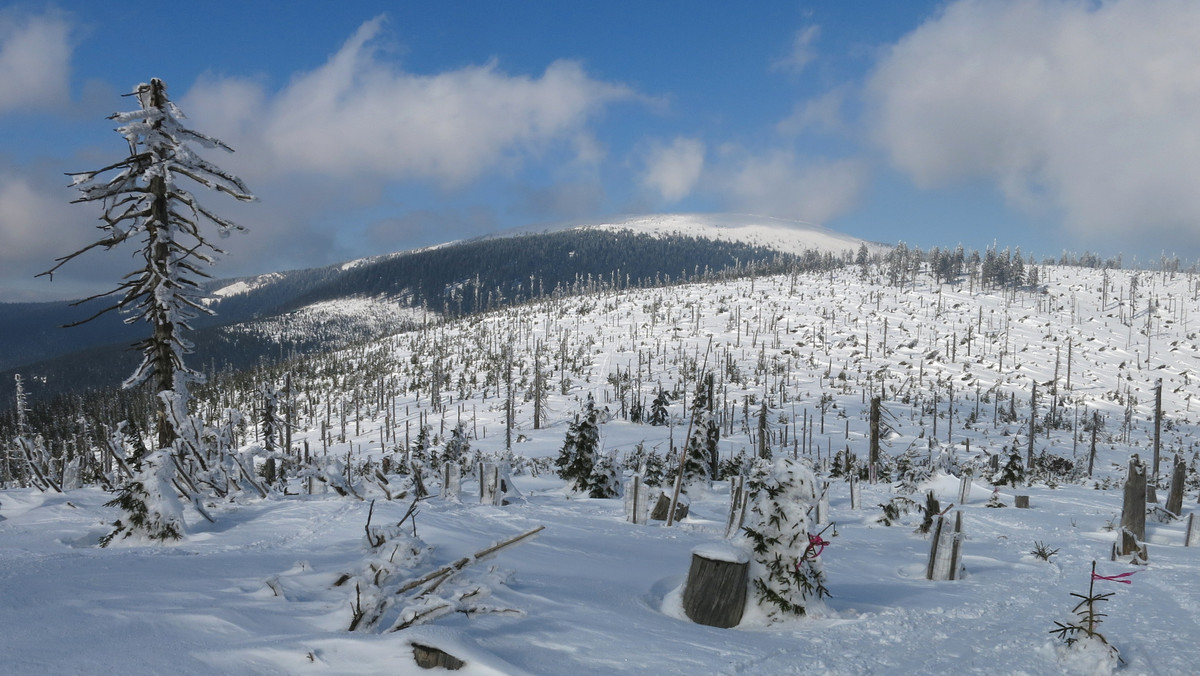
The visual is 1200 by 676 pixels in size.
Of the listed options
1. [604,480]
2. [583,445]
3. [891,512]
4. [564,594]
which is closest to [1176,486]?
[891,512]

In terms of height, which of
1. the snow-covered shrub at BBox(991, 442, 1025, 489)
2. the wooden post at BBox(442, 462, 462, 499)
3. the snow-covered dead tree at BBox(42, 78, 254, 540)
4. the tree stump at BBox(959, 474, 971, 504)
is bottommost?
the snow-covered shrub at BBox(991, 442, 1025, 489)

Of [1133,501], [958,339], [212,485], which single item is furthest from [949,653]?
[958,339]

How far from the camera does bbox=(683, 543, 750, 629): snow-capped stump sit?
618 cm

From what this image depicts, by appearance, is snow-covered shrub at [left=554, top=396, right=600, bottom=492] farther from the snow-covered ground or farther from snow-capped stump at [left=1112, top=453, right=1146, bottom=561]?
snow-capped stump at [left=1112, top=453, right=1146, bottom=561]

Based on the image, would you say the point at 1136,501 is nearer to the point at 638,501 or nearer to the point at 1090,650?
the point at 1090,650

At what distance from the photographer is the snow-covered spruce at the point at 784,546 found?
6434 mm

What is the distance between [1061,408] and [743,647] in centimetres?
10579

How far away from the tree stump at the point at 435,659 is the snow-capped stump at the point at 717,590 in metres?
3.07

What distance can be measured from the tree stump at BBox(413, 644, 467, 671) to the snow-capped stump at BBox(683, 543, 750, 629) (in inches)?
121

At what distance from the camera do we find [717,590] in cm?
618

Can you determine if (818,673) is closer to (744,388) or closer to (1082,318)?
(744,388)

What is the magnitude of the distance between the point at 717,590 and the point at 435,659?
3282mm

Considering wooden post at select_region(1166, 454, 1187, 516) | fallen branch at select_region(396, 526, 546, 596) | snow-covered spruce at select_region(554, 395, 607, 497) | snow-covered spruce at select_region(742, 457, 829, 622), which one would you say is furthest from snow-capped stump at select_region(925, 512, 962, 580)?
snow-covered spruce at select_region(554, 395, 607, 497)

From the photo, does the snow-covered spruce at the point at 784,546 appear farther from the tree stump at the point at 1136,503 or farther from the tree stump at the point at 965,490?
the tree stump at the point at 965,490
